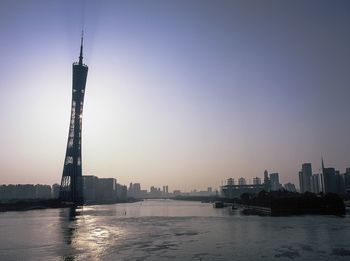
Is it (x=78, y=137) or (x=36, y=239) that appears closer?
(x=36, y=239)

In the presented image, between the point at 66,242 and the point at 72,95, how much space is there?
9725 cm

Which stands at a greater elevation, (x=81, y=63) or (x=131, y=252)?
(x=81, y=63)

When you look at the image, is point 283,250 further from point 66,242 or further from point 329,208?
point 329,208

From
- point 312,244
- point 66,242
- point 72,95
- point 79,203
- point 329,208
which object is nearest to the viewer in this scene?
point 312,244

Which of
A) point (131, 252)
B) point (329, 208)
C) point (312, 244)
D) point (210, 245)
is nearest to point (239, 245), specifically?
point (210, 245)

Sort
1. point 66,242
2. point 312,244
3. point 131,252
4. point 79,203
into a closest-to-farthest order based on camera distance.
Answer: point 131,252
point 312,244
point 66,242
point 79,203

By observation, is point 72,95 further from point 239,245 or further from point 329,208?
point 239,245

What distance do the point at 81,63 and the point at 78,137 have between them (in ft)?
93.6

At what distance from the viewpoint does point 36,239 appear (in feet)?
151

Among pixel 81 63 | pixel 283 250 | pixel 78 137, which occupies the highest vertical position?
pixel 81 63

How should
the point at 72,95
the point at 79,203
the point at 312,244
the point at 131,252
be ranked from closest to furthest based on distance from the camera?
the point at 131,252 < the point at 312,244 < the point at 72,95 < the point at 79,203

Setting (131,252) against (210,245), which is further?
(210,245)

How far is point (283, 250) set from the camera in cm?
3541

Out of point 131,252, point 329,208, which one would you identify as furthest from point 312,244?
point 329,208
